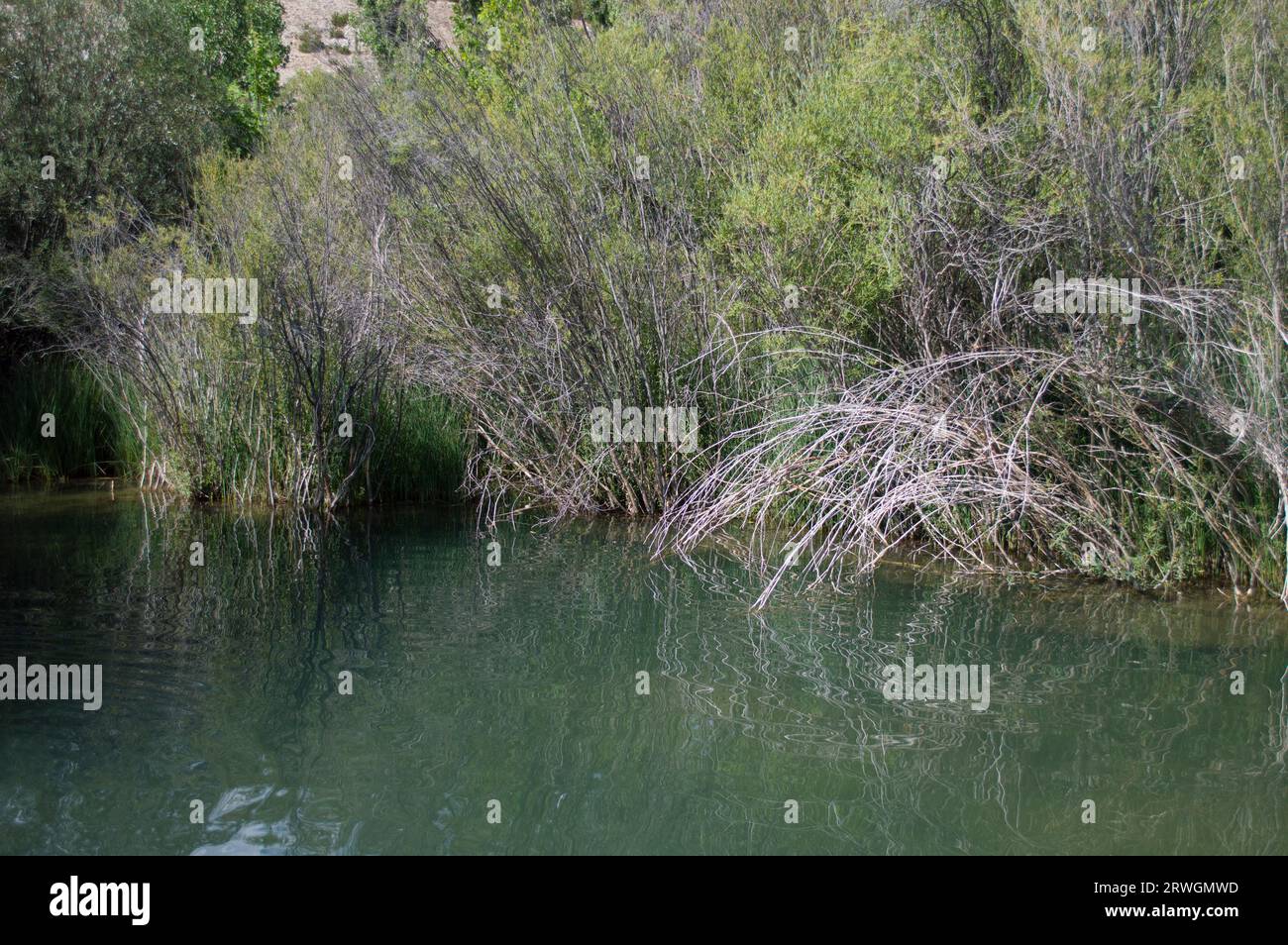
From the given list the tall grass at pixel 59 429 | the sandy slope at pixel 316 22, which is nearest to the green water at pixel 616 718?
the tall grass at pixel 59 429

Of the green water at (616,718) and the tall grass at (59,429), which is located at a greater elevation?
the tall grass at (59,429)

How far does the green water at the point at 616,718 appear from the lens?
3914mm

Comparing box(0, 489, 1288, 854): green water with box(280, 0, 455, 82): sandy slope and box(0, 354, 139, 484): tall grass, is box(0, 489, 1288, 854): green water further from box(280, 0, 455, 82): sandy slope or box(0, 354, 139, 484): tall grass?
box(280, 0, 455, 82): sandy slope

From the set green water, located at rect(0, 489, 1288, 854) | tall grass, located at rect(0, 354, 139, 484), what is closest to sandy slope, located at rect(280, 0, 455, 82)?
tall grass, located at rect(0, 354, 139, 484)

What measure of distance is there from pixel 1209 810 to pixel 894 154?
505 centimetres

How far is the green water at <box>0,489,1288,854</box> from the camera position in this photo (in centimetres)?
391

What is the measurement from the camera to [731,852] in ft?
12.4

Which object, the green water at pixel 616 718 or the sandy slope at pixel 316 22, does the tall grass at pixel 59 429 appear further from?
the sandy slope at pixel 316 22

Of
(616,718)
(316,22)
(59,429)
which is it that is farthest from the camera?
(316,22)

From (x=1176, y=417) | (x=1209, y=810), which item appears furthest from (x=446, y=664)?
(x=1176, y=417)

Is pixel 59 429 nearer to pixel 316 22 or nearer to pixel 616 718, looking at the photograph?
pixel 616 718

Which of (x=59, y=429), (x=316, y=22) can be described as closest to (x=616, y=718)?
(x=59, y=429)

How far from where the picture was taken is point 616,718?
16.3 feet

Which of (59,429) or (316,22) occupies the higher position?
(316,22)
